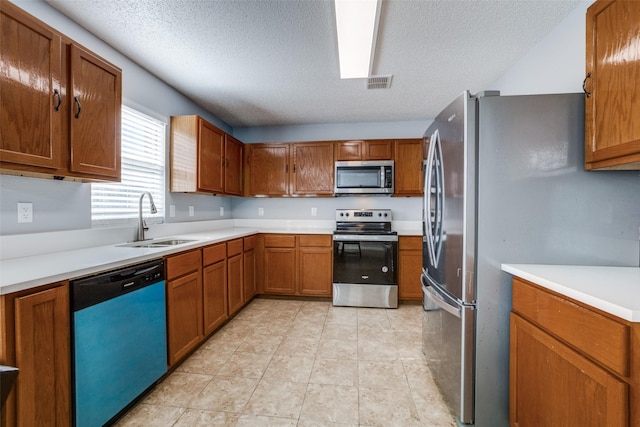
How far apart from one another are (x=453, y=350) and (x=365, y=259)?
1783 mm

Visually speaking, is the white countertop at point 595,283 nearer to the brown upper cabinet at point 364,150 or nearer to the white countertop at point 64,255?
the white countertop at point 64,255

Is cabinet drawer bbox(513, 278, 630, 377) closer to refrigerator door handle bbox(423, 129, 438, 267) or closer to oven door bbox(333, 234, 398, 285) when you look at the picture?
refrigerator door handle bbox(423, 129, 438, 267)

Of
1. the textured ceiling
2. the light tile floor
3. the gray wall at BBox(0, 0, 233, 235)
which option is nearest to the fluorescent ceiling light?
the textured ceiling

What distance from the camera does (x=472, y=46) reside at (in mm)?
2045

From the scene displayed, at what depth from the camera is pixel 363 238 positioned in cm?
322

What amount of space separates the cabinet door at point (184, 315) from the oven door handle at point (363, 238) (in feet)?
5.37

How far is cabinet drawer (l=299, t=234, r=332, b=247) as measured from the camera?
338 centimetres

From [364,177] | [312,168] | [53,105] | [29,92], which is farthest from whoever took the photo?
[312,168]

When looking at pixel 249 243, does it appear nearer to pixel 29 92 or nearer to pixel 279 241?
pixel 279 241

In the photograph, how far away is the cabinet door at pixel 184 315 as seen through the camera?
184 cm

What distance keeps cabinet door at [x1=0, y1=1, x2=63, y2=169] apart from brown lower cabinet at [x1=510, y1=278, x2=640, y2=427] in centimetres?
234

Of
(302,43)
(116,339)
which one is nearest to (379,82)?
(302,43)

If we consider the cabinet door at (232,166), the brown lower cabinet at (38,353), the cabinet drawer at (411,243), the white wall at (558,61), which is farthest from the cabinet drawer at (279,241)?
the white wall at (558,61)

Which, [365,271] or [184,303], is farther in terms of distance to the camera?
[365,271]
